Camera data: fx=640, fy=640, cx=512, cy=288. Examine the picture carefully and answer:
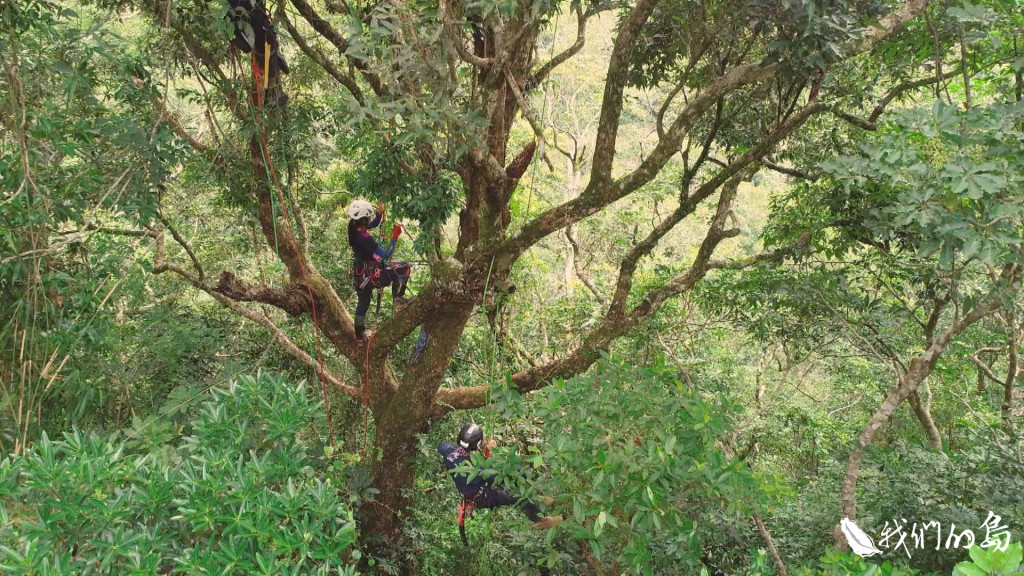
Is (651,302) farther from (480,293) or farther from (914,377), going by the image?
(914,377)

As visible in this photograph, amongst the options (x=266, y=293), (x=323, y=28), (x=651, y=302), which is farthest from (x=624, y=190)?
(x=266, y=293)

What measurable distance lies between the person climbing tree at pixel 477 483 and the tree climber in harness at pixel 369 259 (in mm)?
1204

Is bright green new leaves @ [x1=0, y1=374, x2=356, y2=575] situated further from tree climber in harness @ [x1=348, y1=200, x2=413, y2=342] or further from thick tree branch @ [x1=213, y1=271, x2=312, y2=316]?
tree climber in harness @ [x1=348, y1=200, x2=413, y2=342]

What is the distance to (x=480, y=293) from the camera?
3.99 m

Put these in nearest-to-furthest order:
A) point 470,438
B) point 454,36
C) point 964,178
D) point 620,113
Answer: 1. point 964,178
2. point 454,36
3. point 620,113
4. point 470,438

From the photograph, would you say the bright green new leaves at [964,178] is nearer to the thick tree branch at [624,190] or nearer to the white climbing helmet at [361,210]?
the thick tree branch at [624,190]

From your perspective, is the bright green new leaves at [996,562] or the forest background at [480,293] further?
the forest background at [480,293]

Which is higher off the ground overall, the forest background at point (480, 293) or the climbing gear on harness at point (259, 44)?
the climbing gear on harness at point (259, 44)

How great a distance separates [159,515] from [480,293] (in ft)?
7.12

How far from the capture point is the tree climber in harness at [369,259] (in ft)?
13.3

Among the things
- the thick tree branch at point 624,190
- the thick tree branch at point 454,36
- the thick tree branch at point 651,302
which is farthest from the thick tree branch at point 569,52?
the thick tree branch at point 651,302

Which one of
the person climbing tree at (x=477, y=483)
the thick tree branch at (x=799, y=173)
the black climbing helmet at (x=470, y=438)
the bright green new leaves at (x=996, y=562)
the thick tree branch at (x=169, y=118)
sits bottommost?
the person climbing tree at (x=477, y=483)

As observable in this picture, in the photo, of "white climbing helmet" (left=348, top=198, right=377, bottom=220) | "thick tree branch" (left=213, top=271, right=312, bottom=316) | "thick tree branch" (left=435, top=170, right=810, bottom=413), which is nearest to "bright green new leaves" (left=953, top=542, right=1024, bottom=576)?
"thick tree branch" (left=435, top=170, right=810, bottom=413)

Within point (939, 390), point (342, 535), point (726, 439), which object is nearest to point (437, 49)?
point (342, 535)
